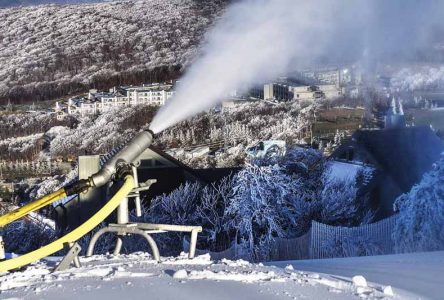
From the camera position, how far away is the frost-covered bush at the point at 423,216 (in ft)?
21.9

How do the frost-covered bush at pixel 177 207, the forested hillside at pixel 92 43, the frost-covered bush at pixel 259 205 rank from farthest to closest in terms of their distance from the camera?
the forested hillside at pixel 92 43 < the frost-covered bush at pixel 177 207 < the frost-covered bush at pixel 259 205

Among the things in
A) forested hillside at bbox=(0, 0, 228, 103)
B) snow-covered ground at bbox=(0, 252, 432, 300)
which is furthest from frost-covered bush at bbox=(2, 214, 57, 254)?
forested hillside at bbox=(0, 0, 228, 103)

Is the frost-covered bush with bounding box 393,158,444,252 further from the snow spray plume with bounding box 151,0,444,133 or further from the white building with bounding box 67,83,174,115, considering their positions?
the white building with bounding box 67,83,174,115

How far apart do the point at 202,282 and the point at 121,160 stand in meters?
0.87

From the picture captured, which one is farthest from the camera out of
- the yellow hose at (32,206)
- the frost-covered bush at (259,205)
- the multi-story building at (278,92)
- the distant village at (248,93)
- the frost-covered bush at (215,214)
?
the multi-story building at (278,92)

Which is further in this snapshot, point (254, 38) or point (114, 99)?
point (114, 99)

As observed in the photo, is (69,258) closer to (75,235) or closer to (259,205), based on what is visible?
(75,235)

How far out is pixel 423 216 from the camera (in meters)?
7.04

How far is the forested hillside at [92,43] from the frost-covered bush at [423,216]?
17936mm

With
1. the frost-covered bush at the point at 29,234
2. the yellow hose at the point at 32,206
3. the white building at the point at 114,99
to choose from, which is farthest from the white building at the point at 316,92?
the yellow hose at the point at 32,206

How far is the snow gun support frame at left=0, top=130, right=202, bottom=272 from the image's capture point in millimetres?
3311

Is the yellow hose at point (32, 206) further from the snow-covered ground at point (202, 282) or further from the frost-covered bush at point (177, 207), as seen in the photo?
the frost-covered bush at point (177, 207)

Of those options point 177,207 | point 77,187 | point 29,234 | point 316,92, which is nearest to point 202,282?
point 77,187

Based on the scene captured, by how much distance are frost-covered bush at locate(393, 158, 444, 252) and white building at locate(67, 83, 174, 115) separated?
15780 mm
